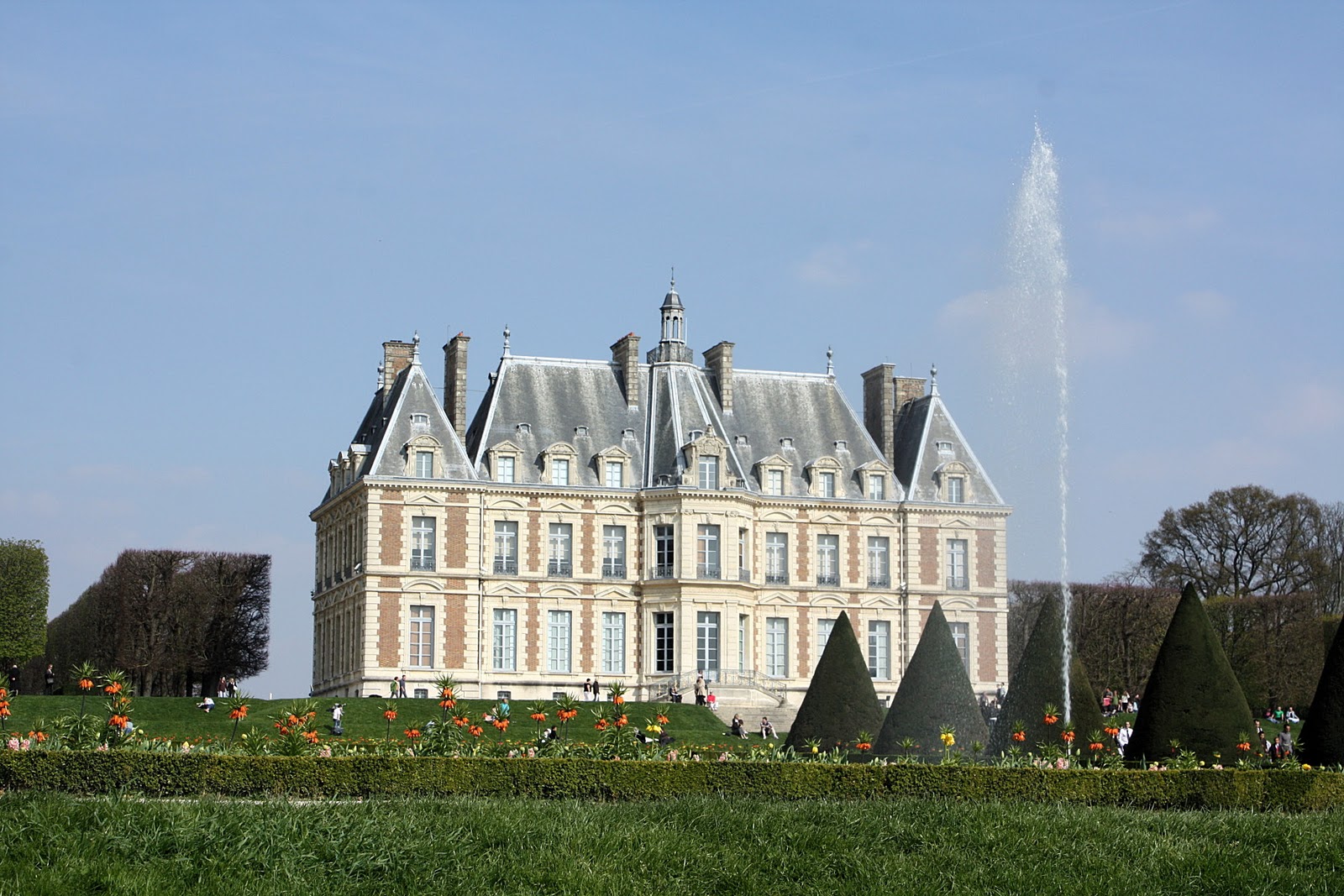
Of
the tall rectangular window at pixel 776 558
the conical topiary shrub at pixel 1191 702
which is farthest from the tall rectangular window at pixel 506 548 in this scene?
the conical topiary shrub at pixel 1191 702

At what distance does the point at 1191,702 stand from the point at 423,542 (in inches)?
905

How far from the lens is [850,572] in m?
44.7

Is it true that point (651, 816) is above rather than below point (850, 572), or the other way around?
below

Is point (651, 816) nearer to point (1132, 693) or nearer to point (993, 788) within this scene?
point (993, 788)

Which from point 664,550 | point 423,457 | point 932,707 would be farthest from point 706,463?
point 932,707

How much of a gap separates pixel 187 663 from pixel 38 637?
4.50 m

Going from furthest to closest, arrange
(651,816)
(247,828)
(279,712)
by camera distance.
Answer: (279,712), (651,816), (247,828)

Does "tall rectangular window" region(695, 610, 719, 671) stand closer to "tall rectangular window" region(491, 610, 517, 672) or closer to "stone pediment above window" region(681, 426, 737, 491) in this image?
"stone pediment above window" region(681, 426, 737, 491)

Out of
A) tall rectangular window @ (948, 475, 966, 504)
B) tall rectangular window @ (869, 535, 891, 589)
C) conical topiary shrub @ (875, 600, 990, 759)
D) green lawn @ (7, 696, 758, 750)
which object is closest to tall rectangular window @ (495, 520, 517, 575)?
green lawn @ (7, 696, 758, 750)

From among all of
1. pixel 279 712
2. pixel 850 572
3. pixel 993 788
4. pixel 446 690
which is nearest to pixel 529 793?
pixel 446 690

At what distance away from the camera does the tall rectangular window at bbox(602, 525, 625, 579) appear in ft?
141

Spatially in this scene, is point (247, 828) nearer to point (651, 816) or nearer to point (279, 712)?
point (651, 816)

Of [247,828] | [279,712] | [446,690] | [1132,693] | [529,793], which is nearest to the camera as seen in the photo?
[247,828]

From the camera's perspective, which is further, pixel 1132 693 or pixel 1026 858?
pixel 1132 693
